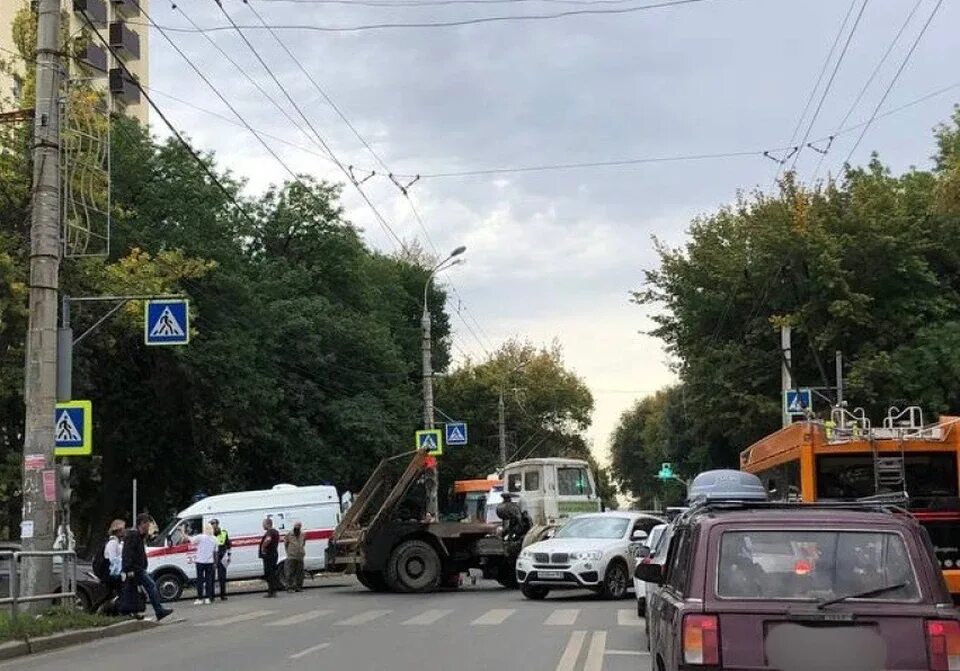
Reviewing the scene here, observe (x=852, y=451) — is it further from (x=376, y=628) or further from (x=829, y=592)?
(x=829, y=592)

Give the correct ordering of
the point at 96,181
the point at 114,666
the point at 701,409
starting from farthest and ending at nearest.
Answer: the point at 701,409, the point at 96,181, the point at 114,666

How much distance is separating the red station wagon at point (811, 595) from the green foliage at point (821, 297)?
24.8 m

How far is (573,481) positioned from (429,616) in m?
13.2

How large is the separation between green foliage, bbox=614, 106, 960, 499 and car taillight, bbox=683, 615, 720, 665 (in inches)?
1005

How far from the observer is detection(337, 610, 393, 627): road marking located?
683 inches

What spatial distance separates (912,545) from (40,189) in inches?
555

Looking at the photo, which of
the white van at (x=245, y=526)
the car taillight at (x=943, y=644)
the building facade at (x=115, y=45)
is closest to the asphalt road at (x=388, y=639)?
the white van at (x=245, y=526)

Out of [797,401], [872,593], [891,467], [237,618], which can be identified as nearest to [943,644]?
[872,593]

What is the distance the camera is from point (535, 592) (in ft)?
70.2

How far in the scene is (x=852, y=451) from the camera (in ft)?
52.5

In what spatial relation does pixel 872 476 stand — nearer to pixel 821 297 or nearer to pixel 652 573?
pixel 652 573

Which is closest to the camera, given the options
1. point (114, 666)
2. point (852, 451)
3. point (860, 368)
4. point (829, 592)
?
point (829, 592)

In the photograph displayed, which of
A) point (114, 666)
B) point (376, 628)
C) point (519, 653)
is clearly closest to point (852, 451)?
point (519, 653)

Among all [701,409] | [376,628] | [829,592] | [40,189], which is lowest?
[376,628]
